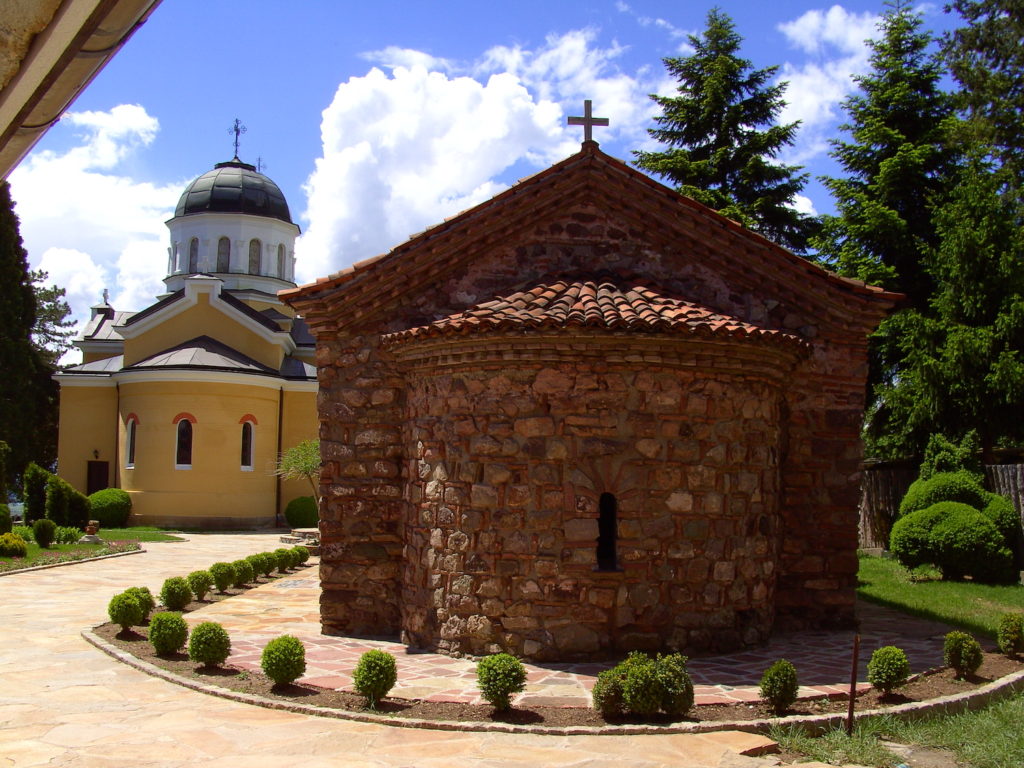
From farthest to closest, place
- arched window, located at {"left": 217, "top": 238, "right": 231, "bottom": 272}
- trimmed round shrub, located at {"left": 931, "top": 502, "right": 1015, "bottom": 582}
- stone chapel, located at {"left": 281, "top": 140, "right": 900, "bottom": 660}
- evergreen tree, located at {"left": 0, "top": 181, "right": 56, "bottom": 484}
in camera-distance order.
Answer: arched window, located at {"left": 217, "top": 238, "right": 231, "bottom": 272} < evergreen tree, located at {"left": 0, "top": 181, "right": 56, "bottom": 484} < trimmed round shrub, located at {"left": 931, "top": 502, "right": 1015, "bottom": 582} < stone chapel, located at {"left": 281, "top": 140, "right": 900, "bottom": 660}

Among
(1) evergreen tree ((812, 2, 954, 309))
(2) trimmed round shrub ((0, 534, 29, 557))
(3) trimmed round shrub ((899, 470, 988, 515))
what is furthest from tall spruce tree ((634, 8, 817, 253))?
(2) trimmed round shrub ((0, 534, 29, 557))

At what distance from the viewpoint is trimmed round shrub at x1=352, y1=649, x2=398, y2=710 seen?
23.9 feet

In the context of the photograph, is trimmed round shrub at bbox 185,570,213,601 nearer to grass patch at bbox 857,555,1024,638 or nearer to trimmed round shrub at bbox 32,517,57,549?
trimmed round shrub at bbox 32,517,57,549

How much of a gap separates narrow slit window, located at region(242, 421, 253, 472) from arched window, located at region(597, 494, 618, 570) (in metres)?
22.6

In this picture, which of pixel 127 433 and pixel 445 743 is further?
pixel 127 433

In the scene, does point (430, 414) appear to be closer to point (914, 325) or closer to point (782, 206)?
point (914, 325)

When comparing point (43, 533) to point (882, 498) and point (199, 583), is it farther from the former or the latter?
point (882, 498)

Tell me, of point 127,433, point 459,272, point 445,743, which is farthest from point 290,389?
point 445,743

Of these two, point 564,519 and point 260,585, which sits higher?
point 564,519

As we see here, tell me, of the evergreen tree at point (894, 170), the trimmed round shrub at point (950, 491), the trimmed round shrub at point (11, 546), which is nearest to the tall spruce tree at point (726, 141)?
the evergreen tree at point (894, 170)

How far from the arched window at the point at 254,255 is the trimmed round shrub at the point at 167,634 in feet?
92.9

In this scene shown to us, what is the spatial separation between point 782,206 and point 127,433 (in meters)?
22.8

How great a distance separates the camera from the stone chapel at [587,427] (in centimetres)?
898

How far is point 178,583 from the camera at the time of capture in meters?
12.1
